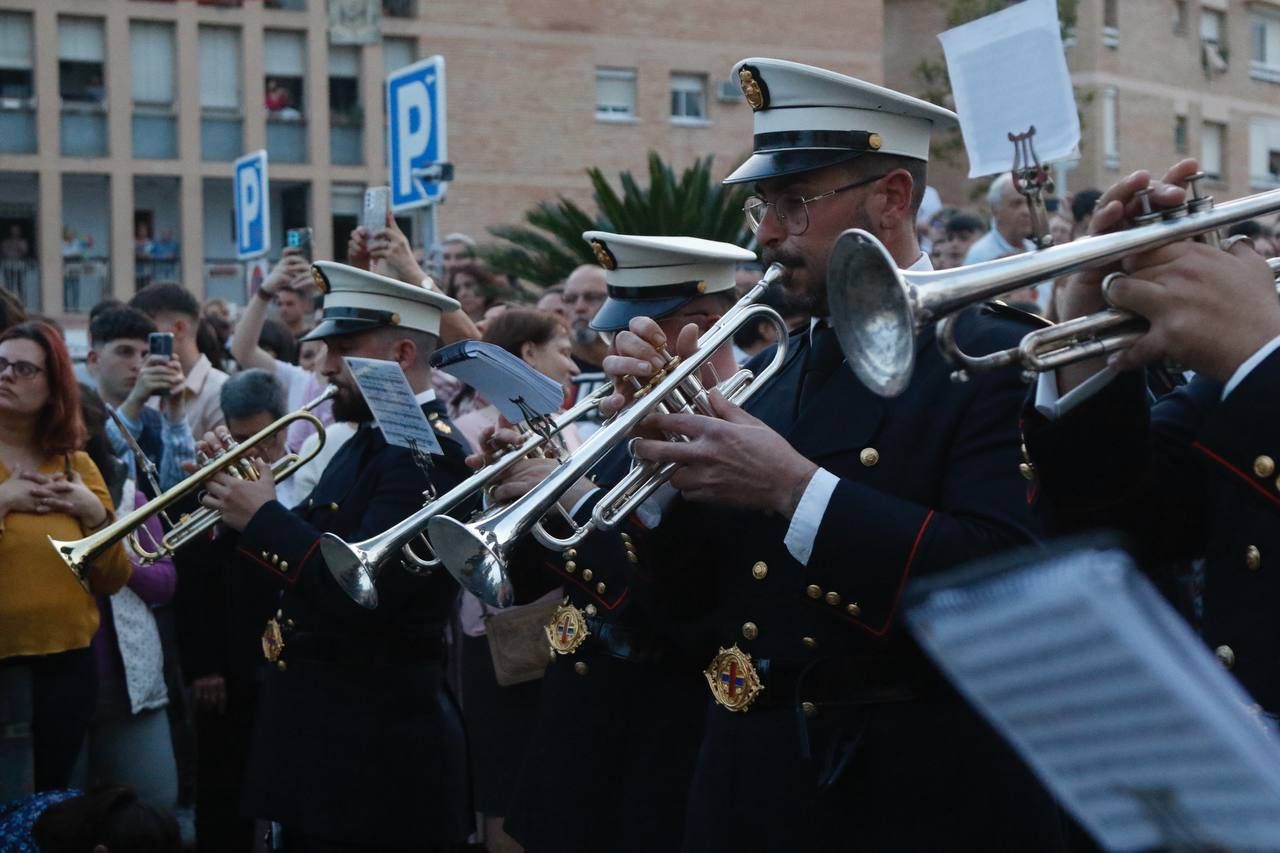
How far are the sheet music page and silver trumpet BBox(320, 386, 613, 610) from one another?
3.05 metres

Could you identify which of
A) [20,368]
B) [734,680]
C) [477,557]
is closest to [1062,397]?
[734,680]

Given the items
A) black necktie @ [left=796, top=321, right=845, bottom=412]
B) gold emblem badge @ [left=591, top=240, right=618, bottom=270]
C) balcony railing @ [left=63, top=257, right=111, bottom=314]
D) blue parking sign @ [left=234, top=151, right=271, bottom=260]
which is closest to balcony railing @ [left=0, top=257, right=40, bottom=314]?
balcony railing @ [left=63, top=257, right=111, bottom=314]

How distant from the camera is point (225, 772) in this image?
7969 millimetres

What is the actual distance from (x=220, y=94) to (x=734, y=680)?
35423mm

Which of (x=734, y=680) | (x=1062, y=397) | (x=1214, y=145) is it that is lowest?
(x=734, y=680)

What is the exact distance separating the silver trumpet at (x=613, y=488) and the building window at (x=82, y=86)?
34454 mm

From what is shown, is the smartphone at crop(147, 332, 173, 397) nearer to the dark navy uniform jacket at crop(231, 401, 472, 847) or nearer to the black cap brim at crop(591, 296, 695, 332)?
the dark navy uniform jacket at crop(231, 401, 472, 847)

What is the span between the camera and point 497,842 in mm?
6555

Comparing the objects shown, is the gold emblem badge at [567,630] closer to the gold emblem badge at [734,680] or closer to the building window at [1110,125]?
the gold emblem badge at [734,680]

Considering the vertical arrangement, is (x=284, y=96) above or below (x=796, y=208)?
above

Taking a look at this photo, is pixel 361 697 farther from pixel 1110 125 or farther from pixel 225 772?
pixel 1110 125

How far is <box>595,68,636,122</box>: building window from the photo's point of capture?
38938mm

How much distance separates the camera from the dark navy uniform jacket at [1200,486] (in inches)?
106

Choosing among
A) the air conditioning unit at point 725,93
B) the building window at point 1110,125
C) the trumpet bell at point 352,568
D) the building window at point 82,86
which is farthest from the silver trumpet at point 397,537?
the building window at point 1110,125
